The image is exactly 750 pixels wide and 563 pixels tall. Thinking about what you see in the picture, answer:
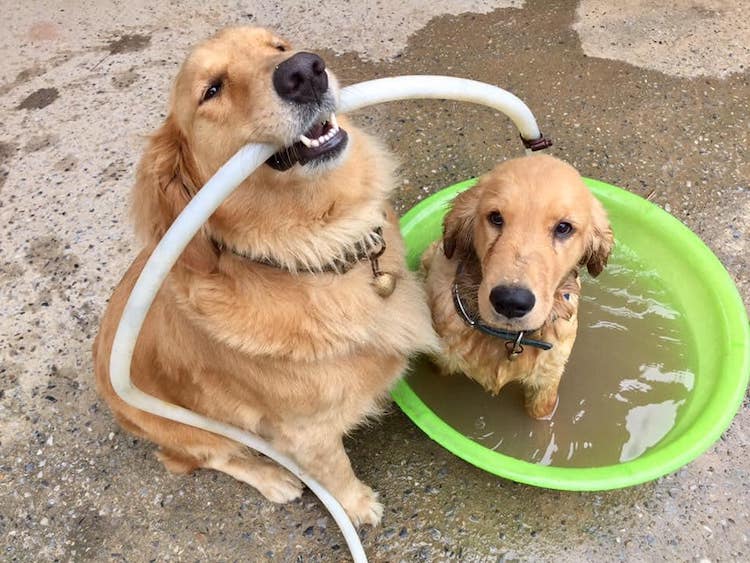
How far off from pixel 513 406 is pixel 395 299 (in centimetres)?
99

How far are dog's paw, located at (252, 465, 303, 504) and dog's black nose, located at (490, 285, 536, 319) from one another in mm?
1161

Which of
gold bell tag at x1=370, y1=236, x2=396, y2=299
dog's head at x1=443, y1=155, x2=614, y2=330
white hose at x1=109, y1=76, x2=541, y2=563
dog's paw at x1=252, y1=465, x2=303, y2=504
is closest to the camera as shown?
white hose at x1=109, y1=76, x2=541, y2=563

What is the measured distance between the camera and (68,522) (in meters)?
2.47

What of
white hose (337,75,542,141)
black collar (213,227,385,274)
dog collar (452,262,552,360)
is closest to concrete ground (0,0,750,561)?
dog collar (452,262,552,360)

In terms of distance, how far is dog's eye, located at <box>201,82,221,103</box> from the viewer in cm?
170

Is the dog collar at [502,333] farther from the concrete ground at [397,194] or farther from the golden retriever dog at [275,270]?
the concrete ground at [397,194]

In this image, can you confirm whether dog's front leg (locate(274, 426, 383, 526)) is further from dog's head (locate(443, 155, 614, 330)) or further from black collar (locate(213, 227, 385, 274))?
dog's head (locate(443, 155, 614, 330))

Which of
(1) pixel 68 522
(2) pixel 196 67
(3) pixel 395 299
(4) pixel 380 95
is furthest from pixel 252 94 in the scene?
(1) pixel 68 522

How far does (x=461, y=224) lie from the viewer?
2225 millimetres

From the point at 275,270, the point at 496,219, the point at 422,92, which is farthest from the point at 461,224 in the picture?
the point at 275,270

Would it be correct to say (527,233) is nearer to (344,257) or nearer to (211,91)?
(344,257)

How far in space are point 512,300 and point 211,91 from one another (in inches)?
41.2

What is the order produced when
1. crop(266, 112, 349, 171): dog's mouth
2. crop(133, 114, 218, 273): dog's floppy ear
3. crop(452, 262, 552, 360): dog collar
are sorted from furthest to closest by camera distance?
crop(452, 262, 552, 360): dog collar
crop(133, 114, 218, 273): dog's floppy ear
crop(266, 112, 349, 171): dog's mouth

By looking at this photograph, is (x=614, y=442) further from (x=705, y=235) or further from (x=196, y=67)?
(x=196, y=67)
